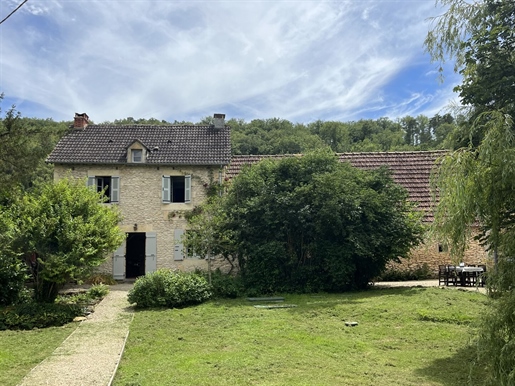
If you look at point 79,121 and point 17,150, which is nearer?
point 17,150

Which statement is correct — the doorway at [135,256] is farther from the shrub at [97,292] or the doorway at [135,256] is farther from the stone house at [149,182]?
the shrub at [97,292]

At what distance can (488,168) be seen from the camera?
195 inches

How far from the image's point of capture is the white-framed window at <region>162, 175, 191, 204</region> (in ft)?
59.6

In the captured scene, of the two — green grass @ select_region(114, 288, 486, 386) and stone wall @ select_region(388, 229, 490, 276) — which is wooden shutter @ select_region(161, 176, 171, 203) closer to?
green grass @ select_region(114, 288, 486, 386)

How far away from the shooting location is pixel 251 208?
14.8 m

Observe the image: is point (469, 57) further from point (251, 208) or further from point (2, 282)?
point (2, 282)

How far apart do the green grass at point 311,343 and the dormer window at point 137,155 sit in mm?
8484

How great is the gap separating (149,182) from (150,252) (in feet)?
9.69

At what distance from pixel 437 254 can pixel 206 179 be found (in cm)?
1010

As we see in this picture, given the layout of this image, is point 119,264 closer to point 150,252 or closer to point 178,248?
point 150,252

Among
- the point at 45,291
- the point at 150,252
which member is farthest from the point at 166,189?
the point at 45,291

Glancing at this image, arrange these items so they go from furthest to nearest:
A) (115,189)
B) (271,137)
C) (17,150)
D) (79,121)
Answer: (271,137) < (79,121) < (115,189) < (17,150)

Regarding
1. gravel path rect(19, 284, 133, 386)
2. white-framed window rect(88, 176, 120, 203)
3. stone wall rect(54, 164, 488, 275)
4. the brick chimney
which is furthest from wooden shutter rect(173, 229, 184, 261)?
the brick chimney

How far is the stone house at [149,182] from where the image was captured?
17875mm
